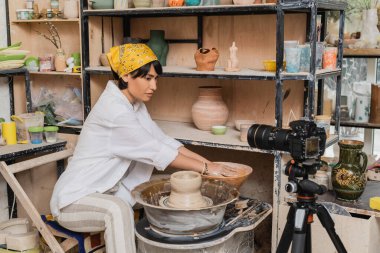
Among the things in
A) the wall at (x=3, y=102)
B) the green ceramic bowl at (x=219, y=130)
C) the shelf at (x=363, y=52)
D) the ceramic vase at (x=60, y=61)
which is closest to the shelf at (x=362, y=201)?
the green ceramic bowl at (x=219, y=130)

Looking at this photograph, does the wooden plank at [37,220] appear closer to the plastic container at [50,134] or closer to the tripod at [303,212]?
the plastic container at [50,134]

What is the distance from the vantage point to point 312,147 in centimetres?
199

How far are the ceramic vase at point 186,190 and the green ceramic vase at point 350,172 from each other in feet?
2.32

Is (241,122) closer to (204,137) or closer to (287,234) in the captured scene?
(204,137)

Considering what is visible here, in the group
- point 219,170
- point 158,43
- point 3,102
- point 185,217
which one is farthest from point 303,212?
point 3,102

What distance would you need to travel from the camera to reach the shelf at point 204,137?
2.86 m

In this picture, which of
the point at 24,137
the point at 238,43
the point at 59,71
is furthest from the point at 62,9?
the point at 238,43

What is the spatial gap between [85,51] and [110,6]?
1.16 feet

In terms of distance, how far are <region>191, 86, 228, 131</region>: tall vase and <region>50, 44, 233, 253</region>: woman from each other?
55 centimetres

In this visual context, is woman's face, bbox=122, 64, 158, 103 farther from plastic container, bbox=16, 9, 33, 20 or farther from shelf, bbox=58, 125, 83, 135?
plastic container, bbox=16, 9, 33, 20

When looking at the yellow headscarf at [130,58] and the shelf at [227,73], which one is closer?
the yellow headscarf at [130,58]

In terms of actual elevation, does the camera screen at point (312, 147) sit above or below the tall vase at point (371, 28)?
below

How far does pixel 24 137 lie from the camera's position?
3244 millimetres

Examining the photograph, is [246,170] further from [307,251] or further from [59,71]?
[59,71]
